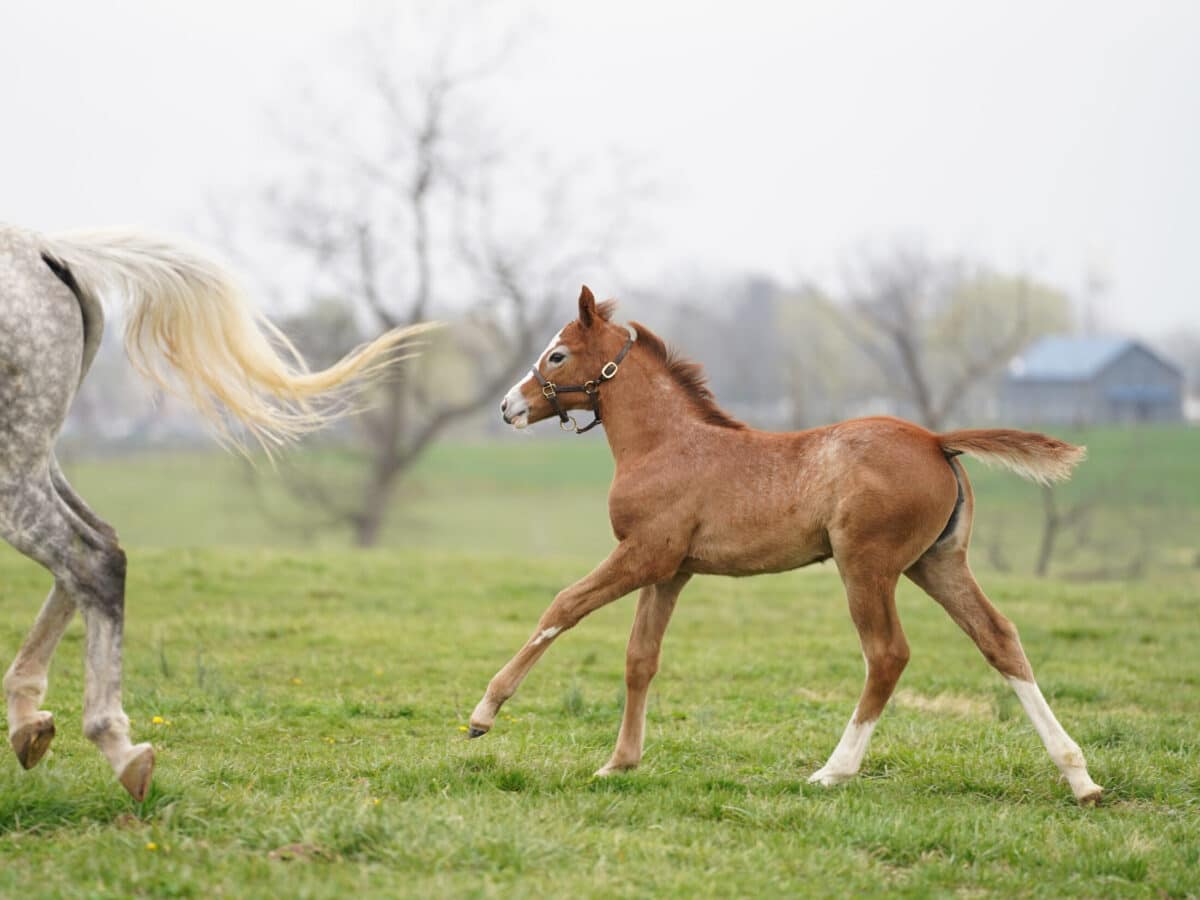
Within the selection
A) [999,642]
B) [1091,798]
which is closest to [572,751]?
[999,642]

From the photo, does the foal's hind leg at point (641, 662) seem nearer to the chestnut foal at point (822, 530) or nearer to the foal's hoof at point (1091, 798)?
the chestnut foal at point (822, 530)

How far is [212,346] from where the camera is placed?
6098 mm

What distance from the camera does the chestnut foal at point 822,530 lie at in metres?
5.54

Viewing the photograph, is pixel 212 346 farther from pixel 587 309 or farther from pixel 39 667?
pixel 587 309

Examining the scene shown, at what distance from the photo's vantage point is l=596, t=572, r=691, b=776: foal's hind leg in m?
5.88

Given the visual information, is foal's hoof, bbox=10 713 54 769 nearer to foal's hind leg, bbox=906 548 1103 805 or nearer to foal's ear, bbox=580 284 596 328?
foal's ear, bbox=580 284 596 328

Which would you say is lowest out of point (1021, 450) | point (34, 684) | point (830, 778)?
point (830, 778)

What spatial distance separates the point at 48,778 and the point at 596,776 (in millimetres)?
2302

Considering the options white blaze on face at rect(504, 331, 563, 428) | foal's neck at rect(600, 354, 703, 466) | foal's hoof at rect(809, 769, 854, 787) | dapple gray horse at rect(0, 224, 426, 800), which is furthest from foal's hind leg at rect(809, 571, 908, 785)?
dapple gray horse at rect(0, 224, 426, 800)

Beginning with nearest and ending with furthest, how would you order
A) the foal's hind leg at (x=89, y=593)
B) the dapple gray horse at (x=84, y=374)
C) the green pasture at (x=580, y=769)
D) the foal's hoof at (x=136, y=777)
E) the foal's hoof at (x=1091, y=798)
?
the green pasture at (x=580, y=769) → the foal's hoof at (x=136, y=777) → the foal's hind leg at (x=89, y=593) → the dapple gray horse at (x=84, y=374) → the foal's hoof at (x=1091, y=798)

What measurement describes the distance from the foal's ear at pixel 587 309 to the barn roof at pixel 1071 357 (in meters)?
48.4

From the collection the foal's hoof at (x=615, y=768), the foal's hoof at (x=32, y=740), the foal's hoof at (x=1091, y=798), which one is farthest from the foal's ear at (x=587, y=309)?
the foal's hoof at (x=1091, y=798)

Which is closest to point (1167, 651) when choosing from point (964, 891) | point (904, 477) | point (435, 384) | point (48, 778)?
point (904, 477)

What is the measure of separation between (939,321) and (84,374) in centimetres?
3004
